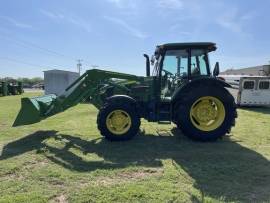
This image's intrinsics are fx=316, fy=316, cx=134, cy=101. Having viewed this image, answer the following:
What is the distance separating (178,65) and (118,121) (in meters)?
2.19

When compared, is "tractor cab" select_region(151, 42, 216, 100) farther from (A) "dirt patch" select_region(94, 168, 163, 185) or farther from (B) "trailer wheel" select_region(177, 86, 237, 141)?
(A) "dirt patch" select_region(94, 168, 163, 185)

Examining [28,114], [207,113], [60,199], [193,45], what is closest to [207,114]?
[207,113]

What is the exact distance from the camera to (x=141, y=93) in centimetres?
854

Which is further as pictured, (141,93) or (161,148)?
(141,93)

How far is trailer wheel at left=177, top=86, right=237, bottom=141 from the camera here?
7691 millimetres

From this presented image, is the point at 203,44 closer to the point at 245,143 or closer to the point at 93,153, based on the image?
the point at 245,143

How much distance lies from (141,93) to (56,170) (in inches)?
144

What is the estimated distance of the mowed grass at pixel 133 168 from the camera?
447cm

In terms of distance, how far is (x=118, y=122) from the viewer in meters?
7.75

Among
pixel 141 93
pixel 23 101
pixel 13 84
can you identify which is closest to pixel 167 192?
pixel 141 93

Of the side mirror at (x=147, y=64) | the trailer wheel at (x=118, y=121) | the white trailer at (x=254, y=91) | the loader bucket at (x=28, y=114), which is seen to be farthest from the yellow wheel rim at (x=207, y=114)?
the white trailer at (x=254, y=91)

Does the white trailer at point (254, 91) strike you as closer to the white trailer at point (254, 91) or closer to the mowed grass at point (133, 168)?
the white trailer at point (254, 91)

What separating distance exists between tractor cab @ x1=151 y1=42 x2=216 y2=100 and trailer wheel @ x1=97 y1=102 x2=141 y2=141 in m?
1.10

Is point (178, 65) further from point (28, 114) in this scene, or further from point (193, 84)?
point (28, 114)
